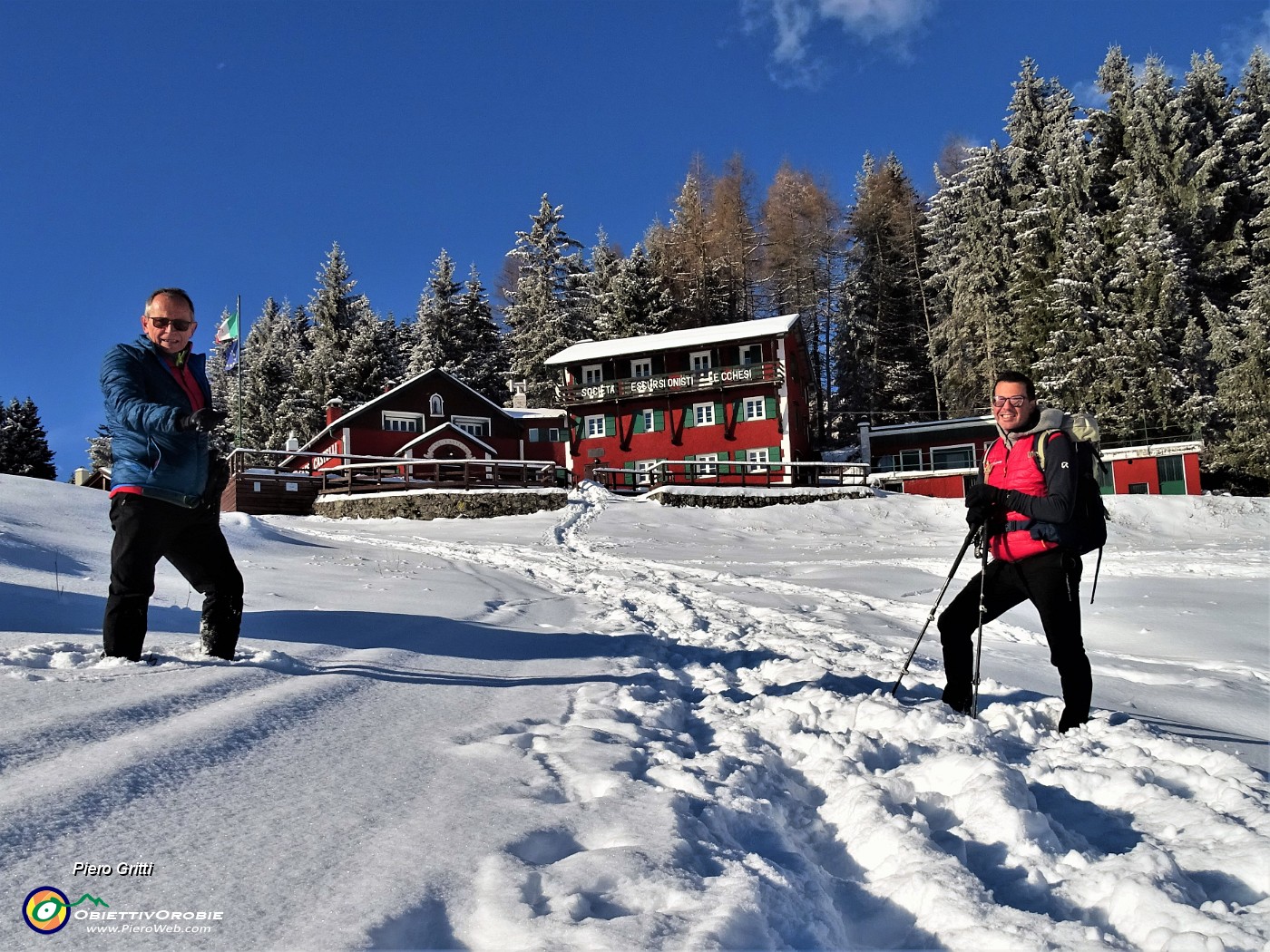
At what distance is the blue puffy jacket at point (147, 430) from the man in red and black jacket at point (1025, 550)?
3697mm

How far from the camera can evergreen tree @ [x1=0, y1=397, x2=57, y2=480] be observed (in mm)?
43312

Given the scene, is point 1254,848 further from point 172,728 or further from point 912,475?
point 912,475

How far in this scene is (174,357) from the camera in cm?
374

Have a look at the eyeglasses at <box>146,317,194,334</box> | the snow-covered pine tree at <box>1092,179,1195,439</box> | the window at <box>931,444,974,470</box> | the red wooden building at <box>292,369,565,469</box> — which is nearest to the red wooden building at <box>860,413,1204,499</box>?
the window at <box>931,444,974,470</box>

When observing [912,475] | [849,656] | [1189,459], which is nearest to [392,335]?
[912,475]

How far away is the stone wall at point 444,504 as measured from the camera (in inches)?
985

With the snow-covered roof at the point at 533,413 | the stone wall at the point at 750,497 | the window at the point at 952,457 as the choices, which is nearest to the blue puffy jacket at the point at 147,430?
the stone wall at the point at 750,497

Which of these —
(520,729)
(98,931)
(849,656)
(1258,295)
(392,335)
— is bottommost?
(849,656)

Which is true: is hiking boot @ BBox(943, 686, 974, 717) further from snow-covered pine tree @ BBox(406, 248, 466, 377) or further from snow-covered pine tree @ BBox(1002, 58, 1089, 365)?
snow-covered pine tree @ BBox(406, 248, 466, 377)

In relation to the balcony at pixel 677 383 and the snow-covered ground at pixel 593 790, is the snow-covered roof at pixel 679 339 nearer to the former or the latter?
the balcony at pixel 677 383

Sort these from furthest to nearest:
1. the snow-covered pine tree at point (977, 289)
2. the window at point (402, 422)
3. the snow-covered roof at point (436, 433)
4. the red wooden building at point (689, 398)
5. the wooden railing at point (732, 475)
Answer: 1. the snow-covered pine tree at point (977, 289)
2. the window at point (402, 422)
3. the red wooden building at point (689, 398)
4. the snow-covered roof at point (436, 433)
5. the wooden railing at point (732, 475)

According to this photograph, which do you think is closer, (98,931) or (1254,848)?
(98,931)

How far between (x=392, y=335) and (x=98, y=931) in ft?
173

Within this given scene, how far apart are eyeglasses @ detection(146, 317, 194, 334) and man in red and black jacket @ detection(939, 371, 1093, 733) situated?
3883 mm
